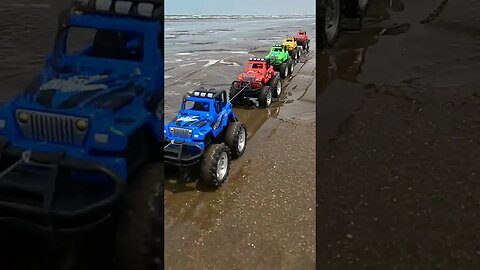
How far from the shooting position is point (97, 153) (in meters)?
1.70

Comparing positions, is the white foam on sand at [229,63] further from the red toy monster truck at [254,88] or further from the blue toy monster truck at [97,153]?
the blue toy monster truck at [97,153]

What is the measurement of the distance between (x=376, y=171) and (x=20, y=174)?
2369mm

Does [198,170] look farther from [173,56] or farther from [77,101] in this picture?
[173,56]

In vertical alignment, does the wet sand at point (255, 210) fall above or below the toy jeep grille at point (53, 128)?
below

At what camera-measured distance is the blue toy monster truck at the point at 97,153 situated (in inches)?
63.4

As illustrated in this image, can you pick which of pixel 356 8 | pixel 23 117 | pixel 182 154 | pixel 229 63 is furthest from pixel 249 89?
pixel 229 63

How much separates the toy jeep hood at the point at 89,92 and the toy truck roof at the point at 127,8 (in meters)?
0.28

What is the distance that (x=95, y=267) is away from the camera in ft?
5.74

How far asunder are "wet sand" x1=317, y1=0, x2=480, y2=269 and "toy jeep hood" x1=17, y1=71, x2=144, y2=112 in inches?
56.9

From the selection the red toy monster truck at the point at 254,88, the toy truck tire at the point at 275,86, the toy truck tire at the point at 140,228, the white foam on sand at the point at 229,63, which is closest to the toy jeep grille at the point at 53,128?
the toy truck tire at the point at 140,228

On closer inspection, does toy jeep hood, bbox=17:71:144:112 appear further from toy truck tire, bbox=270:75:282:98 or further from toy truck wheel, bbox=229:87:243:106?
toy truck tire, bbox=270:75:282:98

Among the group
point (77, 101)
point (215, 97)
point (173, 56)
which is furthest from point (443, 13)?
point (173, 56)

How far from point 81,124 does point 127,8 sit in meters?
0.58

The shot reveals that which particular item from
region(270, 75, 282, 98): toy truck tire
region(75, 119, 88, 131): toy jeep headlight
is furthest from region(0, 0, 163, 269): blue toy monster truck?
region(270, 75, 282, 98): toy truck tire
